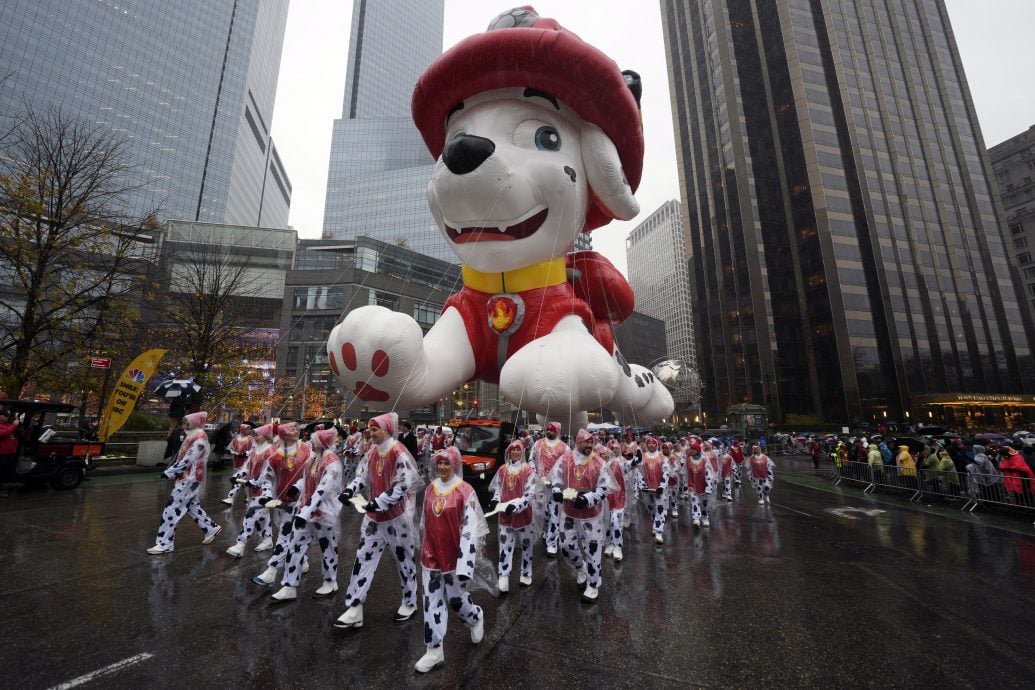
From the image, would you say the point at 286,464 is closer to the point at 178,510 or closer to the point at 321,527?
the point at 321,527

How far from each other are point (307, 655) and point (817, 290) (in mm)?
49464

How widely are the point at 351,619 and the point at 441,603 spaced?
2.91 feet

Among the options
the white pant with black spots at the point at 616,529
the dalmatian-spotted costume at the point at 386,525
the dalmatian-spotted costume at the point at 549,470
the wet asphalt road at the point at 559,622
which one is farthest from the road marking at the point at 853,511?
the dalmatian-spotted costume at the point at 386,525

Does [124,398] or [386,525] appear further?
[124,398]

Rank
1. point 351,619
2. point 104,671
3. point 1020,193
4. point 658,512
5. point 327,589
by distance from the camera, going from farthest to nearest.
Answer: point 1020,193, point 658,512, point 327,589, point 351,619, point 104,671

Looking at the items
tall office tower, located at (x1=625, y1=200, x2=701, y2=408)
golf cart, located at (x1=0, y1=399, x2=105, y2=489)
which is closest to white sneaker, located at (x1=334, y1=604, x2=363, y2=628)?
golf cart, located at (x1=0, y1=399, x2=105, y2=489)

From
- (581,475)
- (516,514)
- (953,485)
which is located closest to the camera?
(516,514)

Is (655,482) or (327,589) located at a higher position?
(655,482)

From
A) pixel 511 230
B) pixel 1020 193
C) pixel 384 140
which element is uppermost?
pixel 384 140

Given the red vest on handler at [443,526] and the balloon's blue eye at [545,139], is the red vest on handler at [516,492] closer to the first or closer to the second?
the red vest on handler at [443,526]

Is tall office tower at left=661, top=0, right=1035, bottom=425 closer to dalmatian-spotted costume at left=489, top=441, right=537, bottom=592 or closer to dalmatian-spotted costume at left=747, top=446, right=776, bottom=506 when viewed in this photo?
dalmatian-spotted costume at left=747, top=446, right=776, bottom=506

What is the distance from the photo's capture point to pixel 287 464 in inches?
203

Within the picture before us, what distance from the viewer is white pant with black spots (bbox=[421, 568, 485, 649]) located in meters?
2.98

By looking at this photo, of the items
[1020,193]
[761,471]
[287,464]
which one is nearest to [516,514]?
[287,464]
